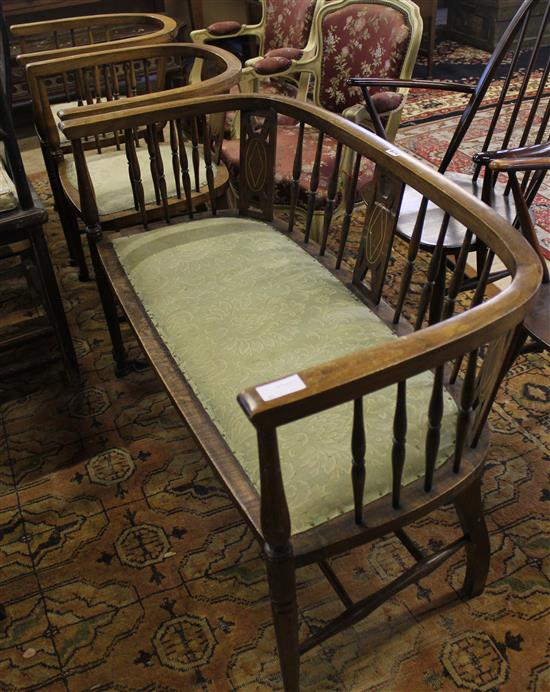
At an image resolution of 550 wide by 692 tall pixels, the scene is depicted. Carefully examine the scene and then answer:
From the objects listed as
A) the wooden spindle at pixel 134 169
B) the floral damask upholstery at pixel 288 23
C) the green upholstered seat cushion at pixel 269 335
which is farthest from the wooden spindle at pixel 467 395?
the floral damask upholstery at pixel 288 23

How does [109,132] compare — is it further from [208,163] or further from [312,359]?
[312,359]

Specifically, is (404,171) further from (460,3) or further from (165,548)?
(460,3)

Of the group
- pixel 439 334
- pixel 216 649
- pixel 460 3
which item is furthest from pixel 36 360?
pixel 460 3

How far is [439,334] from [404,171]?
1.74 ft

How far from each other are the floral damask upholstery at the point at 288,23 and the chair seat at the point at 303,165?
56 cm

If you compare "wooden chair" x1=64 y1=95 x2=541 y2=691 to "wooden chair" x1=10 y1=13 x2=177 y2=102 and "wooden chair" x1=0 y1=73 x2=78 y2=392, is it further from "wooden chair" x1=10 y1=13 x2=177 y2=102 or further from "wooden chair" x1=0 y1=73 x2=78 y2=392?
"wooden chair" x1=10 y1=13 x2=177 y2=102

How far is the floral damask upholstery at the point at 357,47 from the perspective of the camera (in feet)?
7.66

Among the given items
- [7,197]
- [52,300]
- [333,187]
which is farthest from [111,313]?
[333,187]

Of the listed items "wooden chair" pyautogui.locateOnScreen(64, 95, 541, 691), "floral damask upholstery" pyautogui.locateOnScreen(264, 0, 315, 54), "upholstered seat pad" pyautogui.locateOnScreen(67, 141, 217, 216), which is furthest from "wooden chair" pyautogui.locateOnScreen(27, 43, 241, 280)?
"floral damask upholstery" pyautogui.locateOnScreen(264, 0, 315, 54)

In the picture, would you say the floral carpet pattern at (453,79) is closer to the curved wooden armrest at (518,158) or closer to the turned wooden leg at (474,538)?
the curved wooden armrest at (518,158)

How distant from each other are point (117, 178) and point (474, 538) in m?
1.56

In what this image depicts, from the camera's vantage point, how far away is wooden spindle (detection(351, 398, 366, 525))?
3.09ft

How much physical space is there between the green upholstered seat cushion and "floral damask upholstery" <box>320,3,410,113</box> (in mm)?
974

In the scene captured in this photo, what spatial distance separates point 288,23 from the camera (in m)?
2.90
